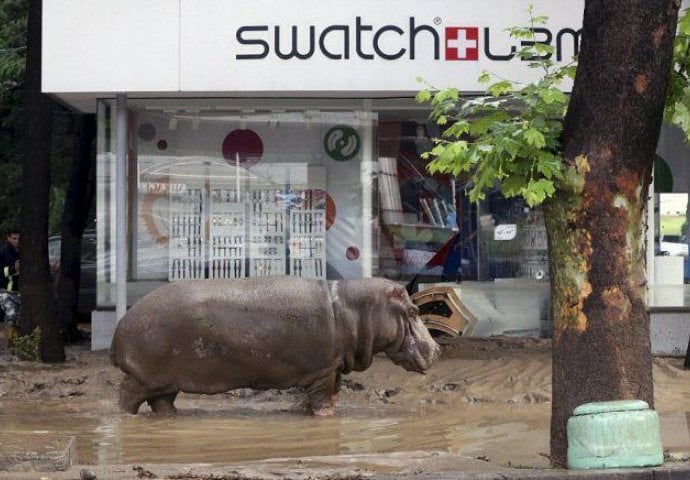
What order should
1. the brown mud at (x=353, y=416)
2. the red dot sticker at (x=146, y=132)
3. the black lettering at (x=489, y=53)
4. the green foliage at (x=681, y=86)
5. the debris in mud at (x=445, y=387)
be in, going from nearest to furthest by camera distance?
the green foliage at (x=681, y=86)
the brown mud at (x=353, y=416)
the debris in mud at (x=445, y=387)
the black lettering at (x=489, y=53)
the red dot sticker at (x=146, y=132)

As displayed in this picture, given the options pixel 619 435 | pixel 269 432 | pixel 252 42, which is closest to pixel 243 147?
pixel 252 42

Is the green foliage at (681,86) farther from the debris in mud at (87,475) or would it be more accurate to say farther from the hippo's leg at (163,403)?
the hippo's leg at (163,403)

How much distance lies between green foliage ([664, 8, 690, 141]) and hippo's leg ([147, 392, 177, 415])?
5.04 m

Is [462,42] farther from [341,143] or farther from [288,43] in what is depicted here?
[341,143]

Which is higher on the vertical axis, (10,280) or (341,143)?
(341,143)

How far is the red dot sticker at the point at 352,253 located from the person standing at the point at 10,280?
4.18 metres

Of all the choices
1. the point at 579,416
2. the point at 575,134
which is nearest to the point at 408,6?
the point at 575,134

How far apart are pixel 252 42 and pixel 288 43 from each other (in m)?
0.41

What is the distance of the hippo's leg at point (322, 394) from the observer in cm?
1098

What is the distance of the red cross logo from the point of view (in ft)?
46.8

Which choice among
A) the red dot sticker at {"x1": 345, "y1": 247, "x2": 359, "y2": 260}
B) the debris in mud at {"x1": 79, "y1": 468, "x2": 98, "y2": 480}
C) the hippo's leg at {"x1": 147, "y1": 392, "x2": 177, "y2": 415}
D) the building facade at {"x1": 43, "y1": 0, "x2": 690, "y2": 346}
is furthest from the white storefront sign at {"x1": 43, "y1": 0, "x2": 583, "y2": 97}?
the debris in mud at {"x1": 79, "y1": 468, "x2": 98, "y2": 480}

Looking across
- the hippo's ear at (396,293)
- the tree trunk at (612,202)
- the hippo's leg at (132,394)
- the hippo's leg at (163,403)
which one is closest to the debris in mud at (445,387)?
the hippo's ear at (396,293)

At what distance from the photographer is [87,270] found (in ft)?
66.4

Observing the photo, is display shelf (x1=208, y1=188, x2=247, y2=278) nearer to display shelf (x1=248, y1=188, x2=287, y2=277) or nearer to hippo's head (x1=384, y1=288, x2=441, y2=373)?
display shelf (x1=248, y1=188, x2=287, y2=277)
